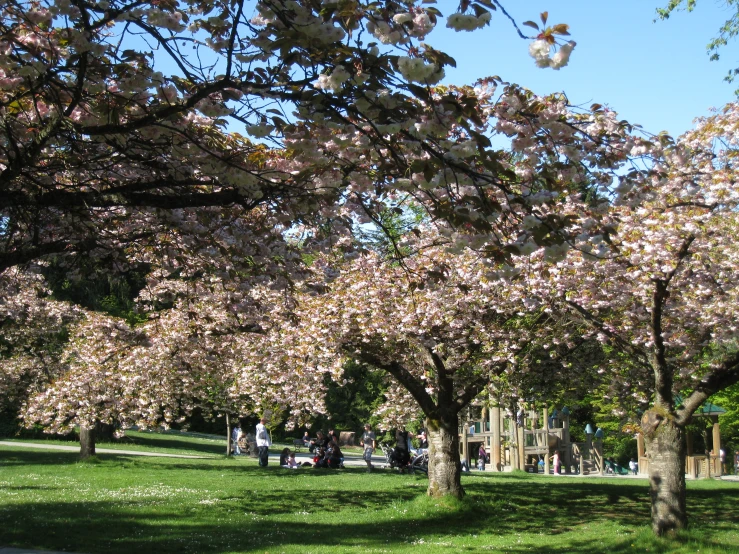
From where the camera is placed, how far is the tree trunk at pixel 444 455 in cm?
1341

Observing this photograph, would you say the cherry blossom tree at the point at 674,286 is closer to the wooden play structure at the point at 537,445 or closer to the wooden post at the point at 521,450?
the wooden play structure at the point at 537,445

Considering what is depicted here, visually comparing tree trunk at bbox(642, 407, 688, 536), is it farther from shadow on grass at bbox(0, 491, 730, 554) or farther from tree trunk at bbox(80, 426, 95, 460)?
tree trunk at bbox(80, 426, 95, 460)

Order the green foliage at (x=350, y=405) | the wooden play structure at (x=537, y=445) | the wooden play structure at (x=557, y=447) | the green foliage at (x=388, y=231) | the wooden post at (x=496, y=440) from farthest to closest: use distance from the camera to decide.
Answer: the green foliage at (x=350, y=405) → the wooden play structure at (x=537, y=445) → the wooden play structure at (x=557, y=447) → the wooden post at (x=496, y=440) → the green foliage at (x=388, y=231)

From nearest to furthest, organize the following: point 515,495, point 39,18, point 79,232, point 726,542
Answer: point 39,18, point 79,232, point 726,542, point 515,495

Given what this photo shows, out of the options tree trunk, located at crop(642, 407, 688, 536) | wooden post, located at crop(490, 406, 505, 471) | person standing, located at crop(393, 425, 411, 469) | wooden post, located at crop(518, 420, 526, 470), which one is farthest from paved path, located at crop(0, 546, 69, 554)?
wooden post, located at crop(518, 420, 526, 470)

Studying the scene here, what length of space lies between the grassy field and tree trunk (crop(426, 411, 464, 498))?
370 mm

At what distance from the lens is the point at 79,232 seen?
24.2 feet

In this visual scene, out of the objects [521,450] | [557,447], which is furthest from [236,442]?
[557,447]

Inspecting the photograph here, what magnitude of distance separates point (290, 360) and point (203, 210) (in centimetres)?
679

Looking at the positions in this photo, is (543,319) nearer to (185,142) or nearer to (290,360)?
(290,360)

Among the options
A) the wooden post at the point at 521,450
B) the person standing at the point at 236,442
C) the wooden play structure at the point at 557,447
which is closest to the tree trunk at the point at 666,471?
the wooden play structure at the point at 557,447

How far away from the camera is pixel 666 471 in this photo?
10234 mm

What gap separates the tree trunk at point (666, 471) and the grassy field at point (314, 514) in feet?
0.87

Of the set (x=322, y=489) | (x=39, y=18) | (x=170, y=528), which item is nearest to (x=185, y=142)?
(x=39, y=18)
